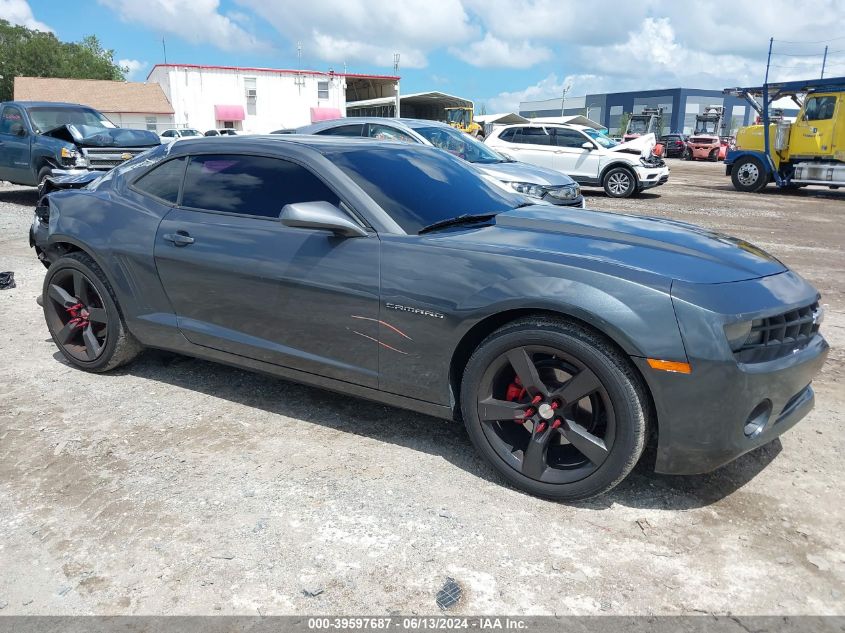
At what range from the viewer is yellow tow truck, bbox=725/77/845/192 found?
52.6ft

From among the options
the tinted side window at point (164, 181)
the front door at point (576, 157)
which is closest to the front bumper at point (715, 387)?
the tinted side window at point (164, 181)

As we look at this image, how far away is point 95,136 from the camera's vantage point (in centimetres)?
1202

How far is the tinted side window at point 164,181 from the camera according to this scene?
383 centimetres

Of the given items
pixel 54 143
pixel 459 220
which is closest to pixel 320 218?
pixel 459 220

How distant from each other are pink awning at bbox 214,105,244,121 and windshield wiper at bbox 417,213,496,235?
163 ft

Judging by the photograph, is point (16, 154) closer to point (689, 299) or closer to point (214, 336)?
point (214, 336)

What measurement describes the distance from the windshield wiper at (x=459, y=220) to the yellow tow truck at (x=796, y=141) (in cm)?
1633

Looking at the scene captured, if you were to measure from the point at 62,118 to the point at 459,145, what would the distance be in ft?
27.3

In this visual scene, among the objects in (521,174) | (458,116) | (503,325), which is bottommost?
(503,325)

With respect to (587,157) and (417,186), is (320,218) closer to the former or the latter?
(417,186)

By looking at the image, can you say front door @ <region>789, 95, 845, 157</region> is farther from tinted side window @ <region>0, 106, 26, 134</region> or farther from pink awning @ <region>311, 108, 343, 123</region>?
pink awning @ <region>311, 108, 343, 123</region>

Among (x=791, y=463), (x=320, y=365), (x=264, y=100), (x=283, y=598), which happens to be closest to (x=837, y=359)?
(x=791, y=463)

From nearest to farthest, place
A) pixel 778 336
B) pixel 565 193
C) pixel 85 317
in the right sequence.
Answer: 1. pixel 778 336
2. pixel 85 317
3. pixel 565 193

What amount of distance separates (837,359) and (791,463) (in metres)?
1.82
